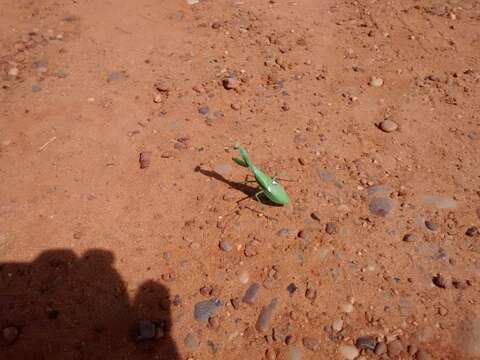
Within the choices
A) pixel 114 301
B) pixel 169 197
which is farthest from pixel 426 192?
pixel 114 301

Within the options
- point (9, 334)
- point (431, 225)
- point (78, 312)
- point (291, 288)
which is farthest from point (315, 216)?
point (9, 334)

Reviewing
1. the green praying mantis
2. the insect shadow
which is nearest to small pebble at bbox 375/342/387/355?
the green praying mantis

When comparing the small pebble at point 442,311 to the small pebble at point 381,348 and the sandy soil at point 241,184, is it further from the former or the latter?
the small pebble at point 381,348

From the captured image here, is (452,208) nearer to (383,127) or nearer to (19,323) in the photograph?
(383,127)

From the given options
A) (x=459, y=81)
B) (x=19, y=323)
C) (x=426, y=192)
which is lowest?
(x=19, y=323)

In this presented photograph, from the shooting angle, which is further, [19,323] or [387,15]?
[387,15]
